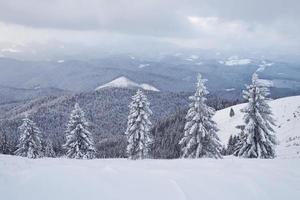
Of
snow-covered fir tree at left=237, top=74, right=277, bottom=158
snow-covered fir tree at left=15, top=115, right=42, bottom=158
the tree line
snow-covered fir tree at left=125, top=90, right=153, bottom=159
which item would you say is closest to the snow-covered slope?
snow-covered fir tree at left=237, top=74, right=277, bottom=158

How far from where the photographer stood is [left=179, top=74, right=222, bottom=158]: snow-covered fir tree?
33.8 meters

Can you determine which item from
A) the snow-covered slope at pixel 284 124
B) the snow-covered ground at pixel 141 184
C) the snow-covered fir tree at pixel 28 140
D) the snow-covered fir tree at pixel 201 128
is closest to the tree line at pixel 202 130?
the snow-covered fir tree at pixel 201 128

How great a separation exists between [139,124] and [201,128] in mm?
9737

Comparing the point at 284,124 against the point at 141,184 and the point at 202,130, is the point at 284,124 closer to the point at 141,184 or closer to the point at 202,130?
the point at 202,130

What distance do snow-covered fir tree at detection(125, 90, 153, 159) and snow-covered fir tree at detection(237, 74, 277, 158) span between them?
12902mm

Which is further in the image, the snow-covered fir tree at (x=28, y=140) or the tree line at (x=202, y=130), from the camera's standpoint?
the snow-covered fir tree at (x=28, y=140)

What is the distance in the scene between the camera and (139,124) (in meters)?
41.0

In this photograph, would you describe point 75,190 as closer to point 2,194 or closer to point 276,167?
point 2,194

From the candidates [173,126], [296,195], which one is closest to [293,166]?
[296,195]

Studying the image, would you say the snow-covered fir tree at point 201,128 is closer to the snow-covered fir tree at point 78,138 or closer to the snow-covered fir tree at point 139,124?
the snow-covered fir tree at point 139,124

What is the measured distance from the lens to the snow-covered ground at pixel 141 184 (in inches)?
415

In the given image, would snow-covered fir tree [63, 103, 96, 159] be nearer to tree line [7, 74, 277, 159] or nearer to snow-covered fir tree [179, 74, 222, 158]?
tree line [7, 74, 277, 159]

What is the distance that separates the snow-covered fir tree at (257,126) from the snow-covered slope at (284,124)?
5.95 m

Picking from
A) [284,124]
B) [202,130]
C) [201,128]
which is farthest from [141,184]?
[284,124]
